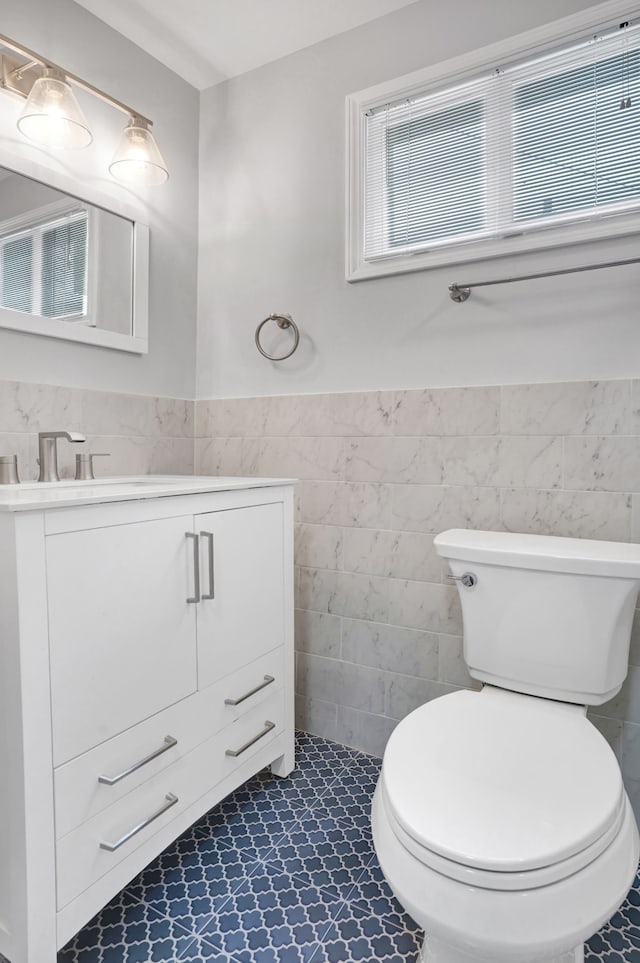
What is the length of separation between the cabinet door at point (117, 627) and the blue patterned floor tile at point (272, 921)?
47 centimetres

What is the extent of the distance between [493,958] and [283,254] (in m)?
1.96

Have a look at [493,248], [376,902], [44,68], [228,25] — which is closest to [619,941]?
[376,902]

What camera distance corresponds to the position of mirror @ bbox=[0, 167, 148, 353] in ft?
5.04

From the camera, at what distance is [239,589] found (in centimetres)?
151

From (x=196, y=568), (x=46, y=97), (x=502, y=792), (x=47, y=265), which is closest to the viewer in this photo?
(x=502, y=792)

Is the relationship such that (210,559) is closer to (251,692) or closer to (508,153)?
(251,692)

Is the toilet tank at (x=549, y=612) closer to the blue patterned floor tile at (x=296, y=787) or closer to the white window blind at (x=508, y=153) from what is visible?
the blue patterned floor tile at (x=296, y=787)

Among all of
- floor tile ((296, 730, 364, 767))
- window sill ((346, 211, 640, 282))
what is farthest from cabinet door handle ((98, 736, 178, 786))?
window sill ((346, 211, 640, 282))

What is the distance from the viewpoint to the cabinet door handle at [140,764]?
112 centimetres

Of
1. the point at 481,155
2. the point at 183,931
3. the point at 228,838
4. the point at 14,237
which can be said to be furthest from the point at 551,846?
the point at 14,237

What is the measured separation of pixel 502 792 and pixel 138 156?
6.28 ft

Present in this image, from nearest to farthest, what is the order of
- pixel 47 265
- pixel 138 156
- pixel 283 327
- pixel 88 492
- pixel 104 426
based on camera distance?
1. pixel 88 492
2. pixel 47 265
3. pixel 138 156
4. pixel 104 426
5. pixel 283 327

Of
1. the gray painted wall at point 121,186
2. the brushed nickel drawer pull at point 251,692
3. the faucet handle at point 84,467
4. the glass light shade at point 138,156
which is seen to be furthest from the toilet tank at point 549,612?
the glass light shade at point 138,156

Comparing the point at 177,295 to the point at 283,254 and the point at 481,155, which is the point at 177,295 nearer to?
the point at 283,254
